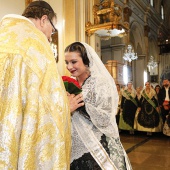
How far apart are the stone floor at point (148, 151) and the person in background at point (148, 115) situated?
25 cm

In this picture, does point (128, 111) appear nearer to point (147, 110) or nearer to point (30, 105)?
point (147, 110)

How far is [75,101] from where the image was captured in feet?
5.34

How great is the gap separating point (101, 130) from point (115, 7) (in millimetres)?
7493

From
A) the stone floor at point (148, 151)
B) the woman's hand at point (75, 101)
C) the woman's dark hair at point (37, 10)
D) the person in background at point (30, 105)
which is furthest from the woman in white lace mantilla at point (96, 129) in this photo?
the stone floor at point (148, 151)

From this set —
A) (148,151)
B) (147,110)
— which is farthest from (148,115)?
(148,151)

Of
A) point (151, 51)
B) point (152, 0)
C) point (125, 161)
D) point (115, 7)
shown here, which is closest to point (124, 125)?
point (115, 7)

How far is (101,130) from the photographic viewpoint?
1.78m

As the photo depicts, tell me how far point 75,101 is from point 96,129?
0.33 metres

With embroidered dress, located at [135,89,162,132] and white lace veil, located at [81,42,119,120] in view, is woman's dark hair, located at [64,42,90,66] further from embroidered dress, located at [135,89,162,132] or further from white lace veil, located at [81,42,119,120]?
embroidered dress, located at [135,89,162,132]

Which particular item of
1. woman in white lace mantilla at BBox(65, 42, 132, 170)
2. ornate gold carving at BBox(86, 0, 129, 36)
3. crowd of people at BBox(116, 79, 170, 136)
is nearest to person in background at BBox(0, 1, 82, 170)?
woman in white lace mantilla at BBox(65, 42, 132, 170)

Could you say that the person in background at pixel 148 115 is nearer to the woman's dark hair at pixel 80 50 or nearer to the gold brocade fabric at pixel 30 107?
the woman's dark hair at pixel 80 50

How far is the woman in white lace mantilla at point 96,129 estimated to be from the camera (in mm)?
1714

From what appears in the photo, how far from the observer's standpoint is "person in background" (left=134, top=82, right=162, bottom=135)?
7.45 m

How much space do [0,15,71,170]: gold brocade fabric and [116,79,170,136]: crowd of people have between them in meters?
6.54
